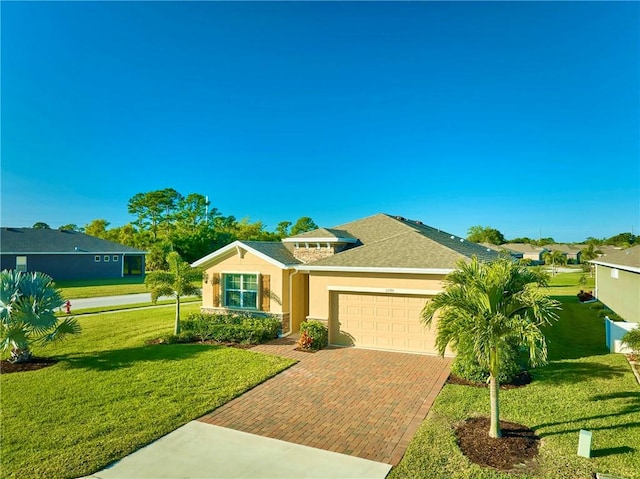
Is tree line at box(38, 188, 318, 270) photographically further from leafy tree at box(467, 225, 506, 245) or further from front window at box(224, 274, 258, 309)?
leafy tree at box(467, 225, 506, 245)

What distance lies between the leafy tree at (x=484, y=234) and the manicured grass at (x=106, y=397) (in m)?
85.3

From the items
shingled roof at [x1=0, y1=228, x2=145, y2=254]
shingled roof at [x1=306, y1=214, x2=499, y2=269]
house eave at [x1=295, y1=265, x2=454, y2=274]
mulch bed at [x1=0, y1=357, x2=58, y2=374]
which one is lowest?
mulch bed at [x1=0, y1=357, x2=58, y2=374]

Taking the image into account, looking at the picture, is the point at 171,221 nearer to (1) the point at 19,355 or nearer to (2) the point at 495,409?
(1) the point at 19,355

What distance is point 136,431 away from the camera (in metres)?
6.75

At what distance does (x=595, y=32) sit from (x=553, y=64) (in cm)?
175

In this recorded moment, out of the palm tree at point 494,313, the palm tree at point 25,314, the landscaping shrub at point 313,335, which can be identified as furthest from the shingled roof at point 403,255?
the palm tree at point 25,314

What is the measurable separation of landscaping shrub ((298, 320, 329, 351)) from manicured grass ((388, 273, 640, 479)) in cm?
506

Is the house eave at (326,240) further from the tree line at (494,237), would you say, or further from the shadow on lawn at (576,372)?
the tree line at (494,237)

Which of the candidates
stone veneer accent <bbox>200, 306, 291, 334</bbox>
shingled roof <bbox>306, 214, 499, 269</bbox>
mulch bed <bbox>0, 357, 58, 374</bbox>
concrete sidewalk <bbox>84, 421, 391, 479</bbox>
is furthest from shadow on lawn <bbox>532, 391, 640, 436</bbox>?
mulch bed <bbox>0, 357, 58, 374</bbox>

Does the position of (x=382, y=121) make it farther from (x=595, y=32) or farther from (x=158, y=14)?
(x=158, y=14)

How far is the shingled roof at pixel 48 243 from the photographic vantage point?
34781 millimetres

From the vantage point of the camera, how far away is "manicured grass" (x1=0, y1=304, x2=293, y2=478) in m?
5.98

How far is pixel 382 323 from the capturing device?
1288 cm

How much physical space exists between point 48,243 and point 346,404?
41.3m
